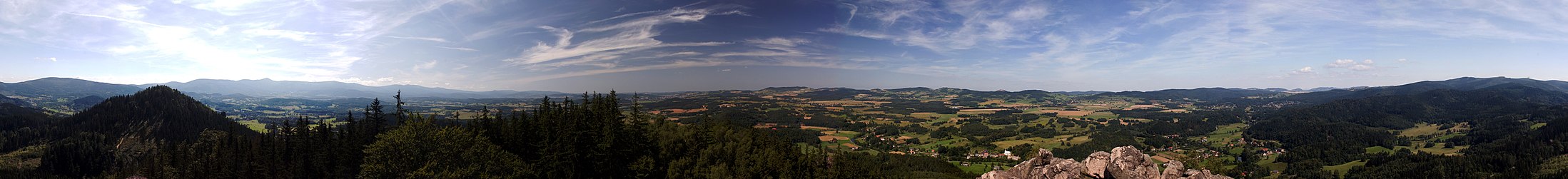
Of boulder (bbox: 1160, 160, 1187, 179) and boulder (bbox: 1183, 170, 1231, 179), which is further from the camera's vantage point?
boulder (bbox: 1160, 160, 1187, 179)

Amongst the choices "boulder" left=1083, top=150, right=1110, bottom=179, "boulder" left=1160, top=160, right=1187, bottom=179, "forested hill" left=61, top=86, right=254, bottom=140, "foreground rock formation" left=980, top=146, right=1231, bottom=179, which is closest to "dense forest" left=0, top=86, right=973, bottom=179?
"foreground rock formation" left=980, top=146, right=1231, bottom=179

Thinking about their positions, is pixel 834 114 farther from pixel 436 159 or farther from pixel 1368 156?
pixel 436 159

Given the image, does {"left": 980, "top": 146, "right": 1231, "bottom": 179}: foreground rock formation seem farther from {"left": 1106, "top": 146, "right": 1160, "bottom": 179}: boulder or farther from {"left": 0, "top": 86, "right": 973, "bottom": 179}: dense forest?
{"left": 0, "top": 86, "right": 973, "bottom": 179}: dense forest

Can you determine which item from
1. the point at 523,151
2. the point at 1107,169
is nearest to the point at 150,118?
the point at 523,151

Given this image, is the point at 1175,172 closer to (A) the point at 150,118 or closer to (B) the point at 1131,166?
(B) the point at 1131,166

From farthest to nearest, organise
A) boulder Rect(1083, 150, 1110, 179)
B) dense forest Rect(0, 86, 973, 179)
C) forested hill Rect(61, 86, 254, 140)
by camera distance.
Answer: forested hill Rect(61, 86, 254, 140), boulder Rect(1083, 150, 1110, 179), dense forest Rect(0, 86, 973, 179)

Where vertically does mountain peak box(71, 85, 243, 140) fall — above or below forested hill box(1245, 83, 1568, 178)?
above

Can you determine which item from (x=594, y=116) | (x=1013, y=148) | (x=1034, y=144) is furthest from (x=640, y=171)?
(x=1034, y=144)

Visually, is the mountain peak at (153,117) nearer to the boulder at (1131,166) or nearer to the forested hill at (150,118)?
the forested hill at (150,118)

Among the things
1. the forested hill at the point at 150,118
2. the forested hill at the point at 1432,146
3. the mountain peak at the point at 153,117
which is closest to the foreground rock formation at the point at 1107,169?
the forested hill at the point at 1432,146
